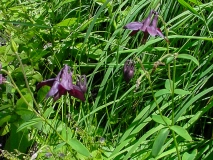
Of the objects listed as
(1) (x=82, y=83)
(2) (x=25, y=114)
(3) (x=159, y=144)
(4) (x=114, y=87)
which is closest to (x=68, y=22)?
(4) (x=114, y=87)

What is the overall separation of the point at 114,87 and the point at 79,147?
685mm

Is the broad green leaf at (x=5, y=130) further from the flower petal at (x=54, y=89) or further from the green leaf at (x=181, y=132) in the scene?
the green leaf at (x=181, y=132)

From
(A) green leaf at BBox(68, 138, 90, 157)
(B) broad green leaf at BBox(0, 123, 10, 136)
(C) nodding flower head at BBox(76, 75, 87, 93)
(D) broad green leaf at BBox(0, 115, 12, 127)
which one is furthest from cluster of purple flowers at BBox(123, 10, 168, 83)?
(B) broad green leaf at BBox(0, 123, 10, 136)

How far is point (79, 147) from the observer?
1342 mm

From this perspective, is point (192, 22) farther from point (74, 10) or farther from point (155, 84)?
point (74, 10)

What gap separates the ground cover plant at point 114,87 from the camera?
1.42 m

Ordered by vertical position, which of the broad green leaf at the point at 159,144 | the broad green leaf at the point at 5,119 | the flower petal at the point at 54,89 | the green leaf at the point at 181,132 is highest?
the flower petal at the point at 54,89

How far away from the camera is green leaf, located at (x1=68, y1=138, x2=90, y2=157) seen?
1.33 m

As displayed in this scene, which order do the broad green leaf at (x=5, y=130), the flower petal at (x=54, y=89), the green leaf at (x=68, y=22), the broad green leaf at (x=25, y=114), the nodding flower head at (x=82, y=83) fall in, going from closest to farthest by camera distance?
the flower petal at (x=54, y=89), the nodding flower head at (x=82, y=83), the broad green leaf at (x=25, y=114), the broad green leaf at (x=5, y=130), the green leaf at (x=68, y=22)

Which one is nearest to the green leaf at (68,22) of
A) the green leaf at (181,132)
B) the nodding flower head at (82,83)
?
the nodding flower head at (82,83)

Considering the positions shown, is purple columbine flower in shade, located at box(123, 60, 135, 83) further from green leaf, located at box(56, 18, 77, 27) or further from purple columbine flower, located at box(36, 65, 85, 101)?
green leaf, located at box(56, 18, 77, 27)

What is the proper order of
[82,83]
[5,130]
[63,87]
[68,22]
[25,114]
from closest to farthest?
[63,87], [82,83], [25,114], [5,130], [68,22]

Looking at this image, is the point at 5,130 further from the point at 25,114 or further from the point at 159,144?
the point at 159,144

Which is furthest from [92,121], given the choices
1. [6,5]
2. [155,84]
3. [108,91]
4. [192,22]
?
[6,5]
